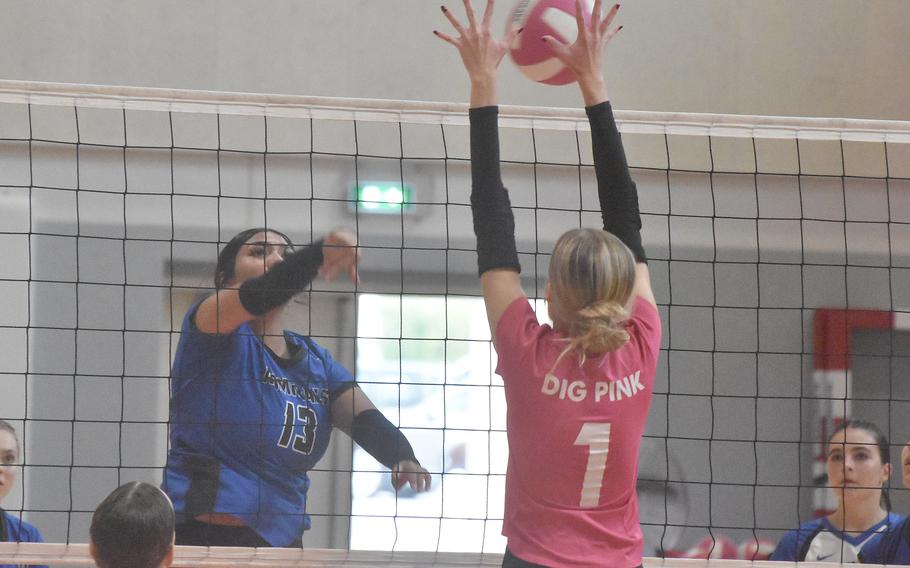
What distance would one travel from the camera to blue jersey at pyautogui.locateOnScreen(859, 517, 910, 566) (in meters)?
3.27

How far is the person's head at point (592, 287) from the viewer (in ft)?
5.40

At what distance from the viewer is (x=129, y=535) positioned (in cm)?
185

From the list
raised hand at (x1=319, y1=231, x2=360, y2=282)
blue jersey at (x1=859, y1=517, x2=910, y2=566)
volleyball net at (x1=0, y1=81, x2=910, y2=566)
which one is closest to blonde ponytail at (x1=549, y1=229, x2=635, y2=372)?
raised hand at (x1=319, y1=231, x2=360, y2=282)

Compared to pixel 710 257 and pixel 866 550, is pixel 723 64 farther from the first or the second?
pixel 866 550

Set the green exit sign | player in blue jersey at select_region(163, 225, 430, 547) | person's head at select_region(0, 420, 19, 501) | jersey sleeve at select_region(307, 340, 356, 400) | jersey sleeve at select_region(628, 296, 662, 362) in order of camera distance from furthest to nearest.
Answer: the green exit sign < person's head at select_region(0, 420, 19, 501) < jersey sleeve at select_region(307, 340, 356, 400) < player in blue jersey at select_region(163, 225, 430, 547) < jersey sleeve at select_region(628, 296, 662, 362)

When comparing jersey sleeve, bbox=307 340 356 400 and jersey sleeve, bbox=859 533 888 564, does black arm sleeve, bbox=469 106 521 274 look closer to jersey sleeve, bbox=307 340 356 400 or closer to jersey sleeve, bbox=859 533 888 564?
jersey sleeve, bbox=307 340 356 400

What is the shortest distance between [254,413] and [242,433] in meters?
0.07

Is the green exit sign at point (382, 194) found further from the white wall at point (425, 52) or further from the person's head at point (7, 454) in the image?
the person's head at point (7, 454)

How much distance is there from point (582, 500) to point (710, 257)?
4.29 m

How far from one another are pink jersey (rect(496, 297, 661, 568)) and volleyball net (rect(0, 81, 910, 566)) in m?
3.58

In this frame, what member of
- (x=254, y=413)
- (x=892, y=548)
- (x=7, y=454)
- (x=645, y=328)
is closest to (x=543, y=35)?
(x=645, y=328)

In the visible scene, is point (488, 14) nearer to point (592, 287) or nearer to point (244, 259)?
point (592, 287)

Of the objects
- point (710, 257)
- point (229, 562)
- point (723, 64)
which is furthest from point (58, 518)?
point (723, 64)

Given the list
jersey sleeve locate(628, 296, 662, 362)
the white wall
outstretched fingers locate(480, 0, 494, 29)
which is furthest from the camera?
the white wall
